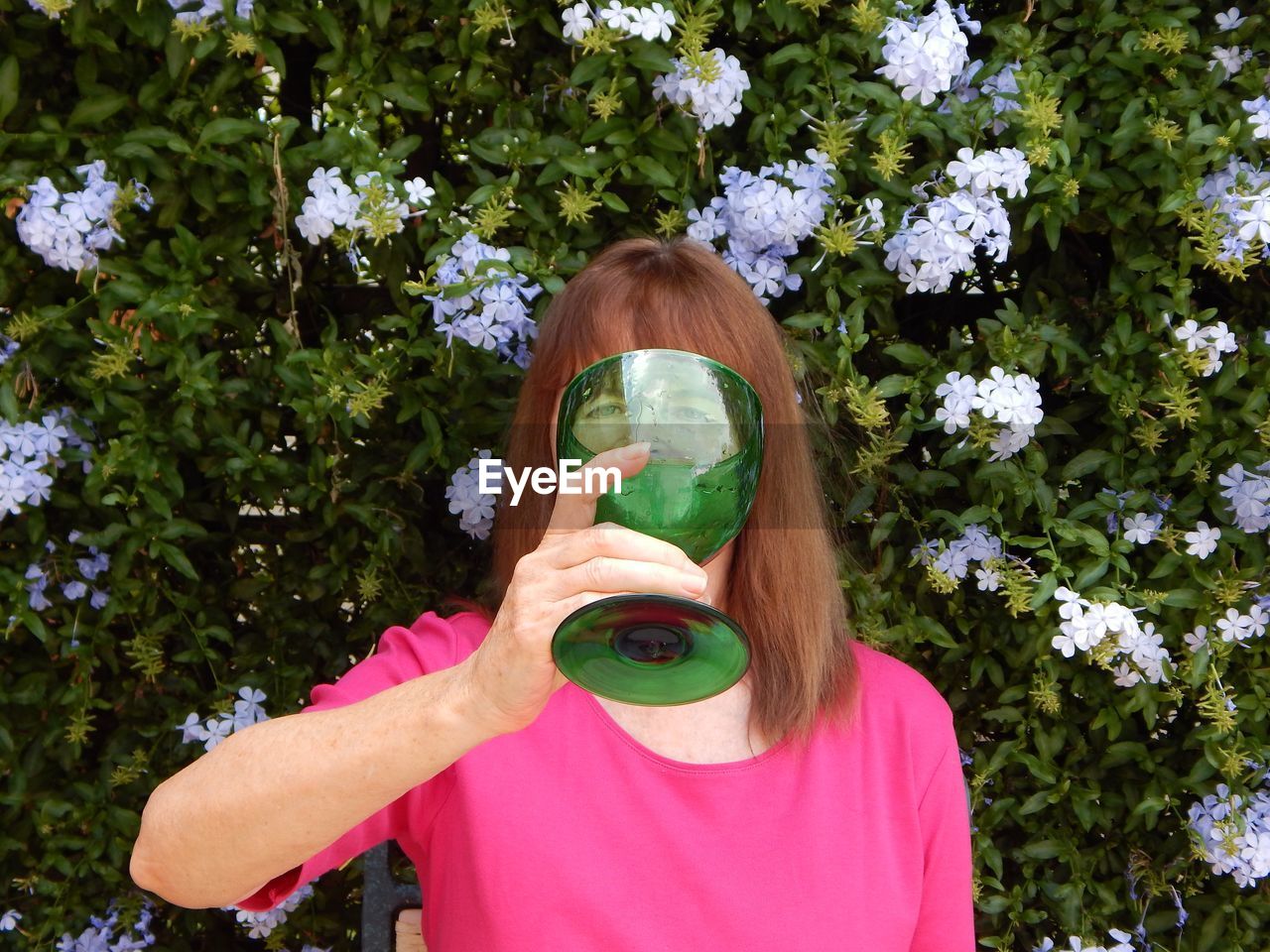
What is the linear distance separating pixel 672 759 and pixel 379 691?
0.39 meters

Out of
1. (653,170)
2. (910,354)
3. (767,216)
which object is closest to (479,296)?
(653,170)

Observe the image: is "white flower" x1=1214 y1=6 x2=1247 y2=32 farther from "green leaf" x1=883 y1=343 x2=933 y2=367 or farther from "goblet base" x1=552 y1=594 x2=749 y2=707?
"goblet base" x1=552 y1=594 x2=749 y2=707

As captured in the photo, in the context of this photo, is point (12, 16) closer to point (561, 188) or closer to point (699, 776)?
point (561, 188)

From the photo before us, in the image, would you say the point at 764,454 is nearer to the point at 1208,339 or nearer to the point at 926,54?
the point at 926,54

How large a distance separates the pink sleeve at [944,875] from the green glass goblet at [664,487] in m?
0.72

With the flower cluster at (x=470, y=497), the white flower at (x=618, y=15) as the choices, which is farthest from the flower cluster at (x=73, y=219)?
the white flower at (x=618, y=15)

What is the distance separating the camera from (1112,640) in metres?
1.89

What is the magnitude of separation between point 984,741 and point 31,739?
5.36ft

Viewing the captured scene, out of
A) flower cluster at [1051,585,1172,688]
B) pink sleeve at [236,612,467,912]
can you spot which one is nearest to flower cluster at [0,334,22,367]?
pink sleeve at [236,612,467,912]

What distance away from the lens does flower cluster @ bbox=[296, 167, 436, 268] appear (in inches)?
73.6

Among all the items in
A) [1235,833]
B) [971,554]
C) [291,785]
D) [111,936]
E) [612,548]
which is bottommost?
[111,936]

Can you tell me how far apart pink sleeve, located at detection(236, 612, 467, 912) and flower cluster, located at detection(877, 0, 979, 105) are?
3.37 ft

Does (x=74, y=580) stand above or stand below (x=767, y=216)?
below

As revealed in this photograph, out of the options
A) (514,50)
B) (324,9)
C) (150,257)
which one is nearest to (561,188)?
(514,50)
